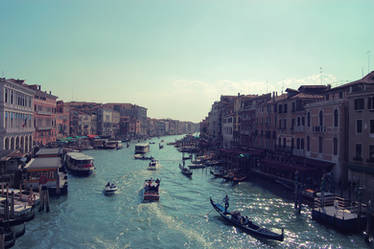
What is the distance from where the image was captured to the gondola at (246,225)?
20.4 meters

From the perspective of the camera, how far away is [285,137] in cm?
4216

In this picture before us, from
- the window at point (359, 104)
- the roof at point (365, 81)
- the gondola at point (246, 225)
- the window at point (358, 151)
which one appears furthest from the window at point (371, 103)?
the gondola at point (246, 225)

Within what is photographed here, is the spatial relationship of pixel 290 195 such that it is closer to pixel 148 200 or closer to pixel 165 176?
pixel 148 200

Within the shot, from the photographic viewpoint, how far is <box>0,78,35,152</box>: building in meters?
40.5

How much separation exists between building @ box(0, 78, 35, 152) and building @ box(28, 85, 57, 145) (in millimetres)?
7288

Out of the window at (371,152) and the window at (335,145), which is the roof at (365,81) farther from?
the window at (371,152)

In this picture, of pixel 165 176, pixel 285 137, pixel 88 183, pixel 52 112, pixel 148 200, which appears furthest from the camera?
A: pixel 52 112

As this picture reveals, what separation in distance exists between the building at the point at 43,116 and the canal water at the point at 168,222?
3039 centimetres

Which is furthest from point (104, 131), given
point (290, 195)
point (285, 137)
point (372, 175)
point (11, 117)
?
point (372, 175)

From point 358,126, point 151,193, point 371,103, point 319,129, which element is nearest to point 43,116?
point 151,193

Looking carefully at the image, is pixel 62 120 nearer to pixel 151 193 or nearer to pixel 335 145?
pixel 151 193

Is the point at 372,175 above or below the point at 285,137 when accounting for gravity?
below

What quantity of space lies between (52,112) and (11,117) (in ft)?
89.6

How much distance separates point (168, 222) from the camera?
950 inches
